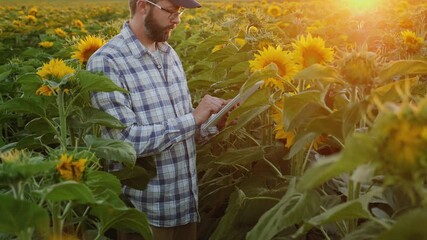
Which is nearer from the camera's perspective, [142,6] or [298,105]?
[298,105]

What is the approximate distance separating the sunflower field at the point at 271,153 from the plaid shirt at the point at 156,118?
0.12 meters

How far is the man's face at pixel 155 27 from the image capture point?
120 inches

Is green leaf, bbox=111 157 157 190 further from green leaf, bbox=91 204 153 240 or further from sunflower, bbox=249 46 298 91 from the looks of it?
green leaf, bbox=91 204 153 240

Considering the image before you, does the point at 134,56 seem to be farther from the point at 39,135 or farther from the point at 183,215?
the point at 183,215

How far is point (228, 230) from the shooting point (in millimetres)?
2525

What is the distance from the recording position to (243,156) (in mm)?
2730

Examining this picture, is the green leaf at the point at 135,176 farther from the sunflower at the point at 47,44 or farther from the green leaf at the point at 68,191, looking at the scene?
the sunflower at the point at 47,44

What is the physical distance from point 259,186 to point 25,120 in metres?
2.36

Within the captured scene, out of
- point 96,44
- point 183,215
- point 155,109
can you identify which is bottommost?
point 183,215

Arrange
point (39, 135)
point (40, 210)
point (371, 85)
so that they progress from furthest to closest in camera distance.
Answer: point (39, 135)
point (371, 85)
point (40, 210)


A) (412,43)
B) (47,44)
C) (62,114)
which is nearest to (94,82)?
(62,114)

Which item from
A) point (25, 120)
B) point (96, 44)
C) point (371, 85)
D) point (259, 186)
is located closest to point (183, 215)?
point (259, 186)

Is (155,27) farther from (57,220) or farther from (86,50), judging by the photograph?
(57,220)

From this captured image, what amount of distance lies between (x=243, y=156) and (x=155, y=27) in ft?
2.39
